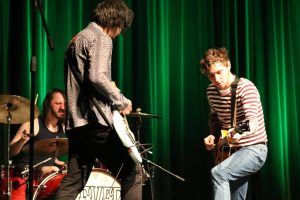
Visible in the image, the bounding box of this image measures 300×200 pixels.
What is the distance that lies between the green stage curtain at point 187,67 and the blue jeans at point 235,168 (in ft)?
5.27

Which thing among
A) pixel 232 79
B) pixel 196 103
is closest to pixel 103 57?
pixel 232 79

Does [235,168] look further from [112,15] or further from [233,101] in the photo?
[112,15]

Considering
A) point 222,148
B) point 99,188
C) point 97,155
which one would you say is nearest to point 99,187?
point 99,188

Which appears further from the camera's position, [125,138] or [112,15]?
[112,15]

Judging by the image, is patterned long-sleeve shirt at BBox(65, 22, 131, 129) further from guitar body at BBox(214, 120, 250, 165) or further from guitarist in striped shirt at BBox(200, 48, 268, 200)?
guitar body at BBox(214, 120, 250, 165)

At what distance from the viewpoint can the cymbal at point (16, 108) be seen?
14.5 ft

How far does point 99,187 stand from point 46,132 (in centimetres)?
74

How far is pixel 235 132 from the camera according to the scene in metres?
3.83

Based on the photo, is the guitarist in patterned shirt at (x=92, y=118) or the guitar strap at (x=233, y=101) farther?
the guitar strap at (x=233, y=101)

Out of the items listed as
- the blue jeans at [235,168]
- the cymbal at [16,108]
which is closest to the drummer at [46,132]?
the cymbal at [16,108]

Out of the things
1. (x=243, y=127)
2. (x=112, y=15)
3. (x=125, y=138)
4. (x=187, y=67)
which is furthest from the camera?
(x=187, y=67)

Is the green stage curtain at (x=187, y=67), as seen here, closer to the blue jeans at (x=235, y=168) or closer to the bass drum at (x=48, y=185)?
the bass drum at (x=48, y=185)

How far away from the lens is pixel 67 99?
3.01 metres

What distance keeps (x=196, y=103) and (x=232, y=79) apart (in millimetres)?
1631
